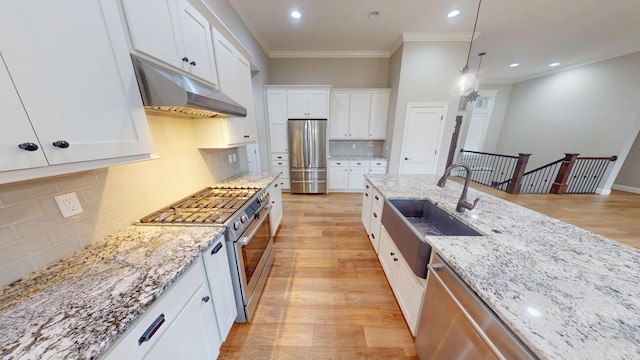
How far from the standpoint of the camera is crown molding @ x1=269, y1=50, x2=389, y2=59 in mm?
4055

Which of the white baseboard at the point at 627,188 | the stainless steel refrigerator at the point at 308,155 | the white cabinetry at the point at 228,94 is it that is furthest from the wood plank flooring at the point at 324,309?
the white baseboard at the point at 627,188

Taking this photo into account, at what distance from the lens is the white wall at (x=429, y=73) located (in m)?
3.39

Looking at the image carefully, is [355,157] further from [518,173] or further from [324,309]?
[518,173]

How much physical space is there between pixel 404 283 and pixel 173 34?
7.91 ft

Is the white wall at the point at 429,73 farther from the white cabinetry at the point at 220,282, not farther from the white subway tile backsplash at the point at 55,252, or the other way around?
the white subway tile backsplash at the point at 55,252

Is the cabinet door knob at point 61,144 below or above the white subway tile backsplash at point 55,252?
above

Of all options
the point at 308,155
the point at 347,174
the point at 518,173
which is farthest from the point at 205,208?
the point at 518,173

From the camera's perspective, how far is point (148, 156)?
40.7 inches

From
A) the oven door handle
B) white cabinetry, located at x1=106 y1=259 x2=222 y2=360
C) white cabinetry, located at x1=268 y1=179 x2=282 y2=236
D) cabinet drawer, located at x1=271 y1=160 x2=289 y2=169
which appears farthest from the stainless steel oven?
cabinet drawer, located at x1=271 y1=160 x2=289 y2=169

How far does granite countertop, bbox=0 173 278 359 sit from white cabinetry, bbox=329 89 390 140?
373cm

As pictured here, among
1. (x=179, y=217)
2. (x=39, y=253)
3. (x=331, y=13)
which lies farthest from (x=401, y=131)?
(x=39, y=253)

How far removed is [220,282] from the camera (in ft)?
3.96

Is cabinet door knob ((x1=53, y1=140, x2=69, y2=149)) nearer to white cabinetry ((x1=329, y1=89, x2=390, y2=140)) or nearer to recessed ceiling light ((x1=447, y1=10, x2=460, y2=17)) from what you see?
white cabinetry ((x1=329, y1=89, x2=390, y2=140))

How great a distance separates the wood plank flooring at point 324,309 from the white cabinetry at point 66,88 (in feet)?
4.91
